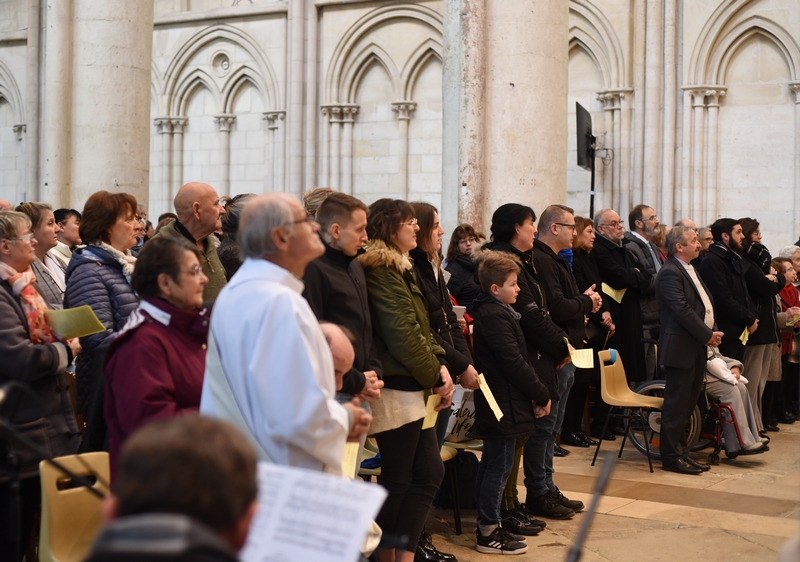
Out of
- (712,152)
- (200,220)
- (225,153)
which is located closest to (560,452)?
(200,220)

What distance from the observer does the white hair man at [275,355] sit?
8.13 ft

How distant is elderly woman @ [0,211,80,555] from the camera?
3512 millimetres

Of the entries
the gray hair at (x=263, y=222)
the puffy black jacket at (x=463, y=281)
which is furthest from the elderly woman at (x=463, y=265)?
the gray hair at (x=263, y=222)

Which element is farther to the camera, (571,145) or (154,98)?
(154,98)

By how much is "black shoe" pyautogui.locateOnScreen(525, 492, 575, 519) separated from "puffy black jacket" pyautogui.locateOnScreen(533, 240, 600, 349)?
946 millimetres

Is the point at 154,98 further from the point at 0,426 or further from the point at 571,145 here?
the point at 0,426

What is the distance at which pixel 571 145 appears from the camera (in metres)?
13.1

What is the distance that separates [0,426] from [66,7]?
7147 millimetres

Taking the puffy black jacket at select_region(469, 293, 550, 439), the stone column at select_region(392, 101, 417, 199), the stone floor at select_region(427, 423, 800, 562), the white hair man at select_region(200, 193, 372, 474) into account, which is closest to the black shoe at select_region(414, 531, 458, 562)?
the stone floor at select_region(427, 423, 800, 562)

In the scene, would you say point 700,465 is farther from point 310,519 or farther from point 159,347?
point 310,519

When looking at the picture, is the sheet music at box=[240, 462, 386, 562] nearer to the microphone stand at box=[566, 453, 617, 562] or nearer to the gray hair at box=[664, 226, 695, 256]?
the microphone stand at box=[566, 453, 617, 562]

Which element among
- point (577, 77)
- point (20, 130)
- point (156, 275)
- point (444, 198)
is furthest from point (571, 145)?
point (156, 275)

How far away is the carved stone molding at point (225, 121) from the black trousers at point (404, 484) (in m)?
12.1

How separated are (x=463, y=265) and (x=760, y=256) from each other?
2.86 m
